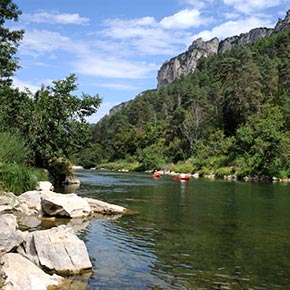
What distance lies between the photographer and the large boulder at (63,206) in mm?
17062

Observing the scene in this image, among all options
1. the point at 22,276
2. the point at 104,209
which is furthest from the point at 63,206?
the point at 22,276

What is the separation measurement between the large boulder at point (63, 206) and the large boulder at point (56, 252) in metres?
6.85

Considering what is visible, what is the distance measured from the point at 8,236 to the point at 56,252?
3.82 feet

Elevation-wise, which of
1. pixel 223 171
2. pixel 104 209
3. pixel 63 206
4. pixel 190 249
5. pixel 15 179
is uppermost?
pixel 15 179

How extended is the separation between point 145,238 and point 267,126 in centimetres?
4520

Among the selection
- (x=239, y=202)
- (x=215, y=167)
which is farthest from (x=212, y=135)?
(x=239, y=202)

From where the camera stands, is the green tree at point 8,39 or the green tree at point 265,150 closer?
the green tree at point 8,39

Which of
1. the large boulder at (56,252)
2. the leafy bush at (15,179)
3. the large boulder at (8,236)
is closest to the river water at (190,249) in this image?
the large boulder at (56,252)

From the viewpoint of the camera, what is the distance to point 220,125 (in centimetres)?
8806

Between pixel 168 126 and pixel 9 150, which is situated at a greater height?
pixel 168 126

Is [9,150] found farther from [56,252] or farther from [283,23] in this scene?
[283,23]

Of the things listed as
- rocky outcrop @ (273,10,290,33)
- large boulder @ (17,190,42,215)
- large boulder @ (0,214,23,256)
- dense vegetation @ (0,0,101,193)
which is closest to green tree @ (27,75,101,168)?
dense vegetation @ (0,0,101,193)

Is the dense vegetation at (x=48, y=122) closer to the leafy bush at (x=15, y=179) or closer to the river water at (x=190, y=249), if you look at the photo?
the leafy bush at (x=15, y=179)

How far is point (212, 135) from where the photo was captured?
3258 inches
